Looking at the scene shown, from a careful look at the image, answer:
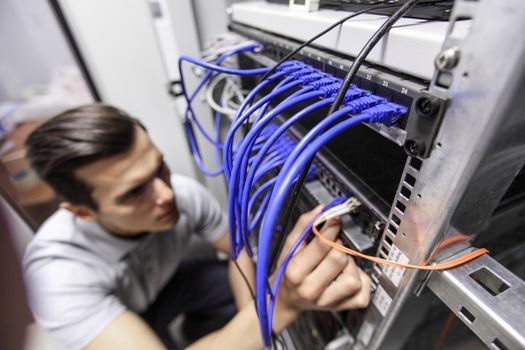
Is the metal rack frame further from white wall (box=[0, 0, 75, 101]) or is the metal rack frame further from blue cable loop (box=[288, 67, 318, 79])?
white wall (box=[0, 0, 75, 101])

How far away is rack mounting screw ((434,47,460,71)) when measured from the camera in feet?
0.57

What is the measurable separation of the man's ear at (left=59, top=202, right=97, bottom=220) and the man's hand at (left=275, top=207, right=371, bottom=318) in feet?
2.02

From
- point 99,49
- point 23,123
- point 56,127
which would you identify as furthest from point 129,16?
point 23,123

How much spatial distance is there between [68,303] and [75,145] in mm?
397

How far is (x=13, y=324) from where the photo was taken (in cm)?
29

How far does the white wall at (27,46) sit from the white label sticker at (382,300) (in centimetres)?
273

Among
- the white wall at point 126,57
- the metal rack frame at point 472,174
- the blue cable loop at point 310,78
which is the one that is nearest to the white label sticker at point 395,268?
A: the metal rack frame at point 472,174

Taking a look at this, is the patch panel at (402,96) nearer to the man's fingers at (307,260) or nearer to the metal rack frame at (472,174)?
the metal rack frame at (472,174)

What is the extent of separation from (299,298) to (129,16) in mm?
1020

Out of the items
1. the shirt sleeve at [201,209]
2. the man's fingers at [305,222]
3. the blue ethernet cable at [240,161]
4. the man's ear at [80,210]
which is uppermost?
the blue ethernet cable at [240,161]

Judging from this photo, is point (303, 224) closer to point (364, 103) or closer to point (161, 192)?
point (364, 103)

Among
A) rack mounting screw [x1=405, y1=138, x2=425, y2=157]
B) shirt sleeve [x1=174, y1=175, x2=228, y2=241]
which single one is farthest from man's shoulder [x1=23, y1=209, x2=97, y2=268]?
rack mounting screw [x1=405, y1=138, x2=425, y2=157]

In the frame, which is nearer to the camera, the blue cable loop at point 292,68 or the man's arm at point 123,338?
the blue cable loop at point 292,68

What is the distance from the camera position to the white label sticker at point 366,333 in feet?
1.29
